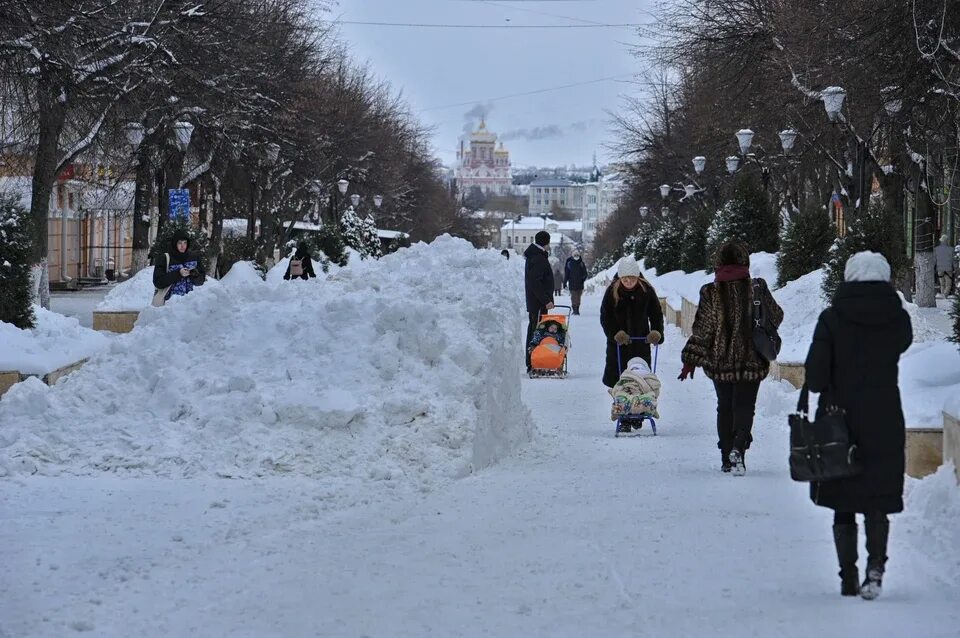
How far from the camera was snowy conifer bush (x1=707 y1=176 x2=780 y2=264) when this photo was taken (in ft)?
94.3

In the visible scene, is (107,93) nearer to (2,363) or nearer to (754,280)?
(2,363)

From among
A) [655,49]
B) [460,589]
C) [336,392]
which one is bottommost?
[460,589]

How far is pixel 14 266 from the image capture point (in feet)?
47.0

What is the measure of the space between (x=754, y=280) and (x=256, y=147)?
2586cm

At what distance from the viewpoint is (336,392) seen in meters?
10.4

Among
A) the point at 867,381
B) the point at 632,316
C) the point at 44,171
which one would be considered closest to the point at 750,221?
the point at 44,171

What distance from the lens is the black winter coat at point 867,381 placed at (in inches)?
245

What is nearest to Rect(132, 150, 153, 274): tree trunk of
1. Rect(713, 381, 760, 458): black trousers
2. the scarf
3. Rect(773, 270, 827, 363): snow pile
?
Rect(773, 270, 827, 363): snow pile

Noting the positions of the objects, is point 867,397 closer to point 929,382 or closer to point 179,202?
point 929,382

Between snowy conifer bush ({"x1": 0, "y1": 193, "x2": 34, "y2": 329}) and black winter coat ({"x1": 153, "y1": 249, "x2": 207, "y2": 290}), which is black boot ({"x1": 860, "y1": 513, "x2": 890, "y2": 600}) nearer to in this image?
snowy conifer bush ({"x1": 0, "y1": 193, "x2": 34, "y2": 329})

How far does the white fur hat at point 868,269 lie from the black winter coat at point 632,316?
643 cm

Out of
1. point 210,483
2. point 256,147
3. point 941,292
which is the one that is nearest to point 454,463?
point 210,483

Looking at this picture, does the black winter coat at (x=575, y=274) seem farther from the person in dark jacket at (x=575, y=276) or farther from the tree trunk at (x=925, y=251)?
the tree trunk at (x=925, y=251)

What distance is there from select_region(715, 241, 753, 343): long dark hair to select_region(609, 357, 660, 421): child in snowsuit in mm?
2319
